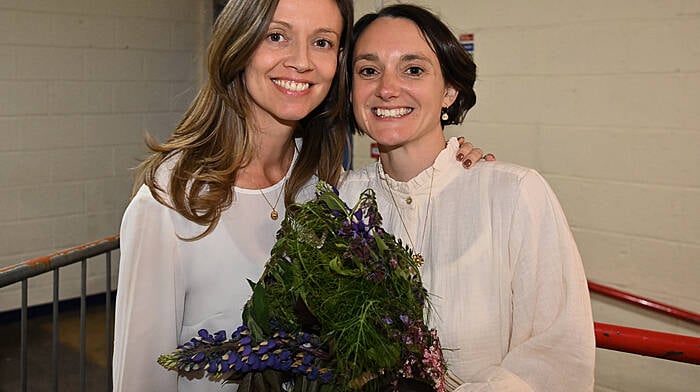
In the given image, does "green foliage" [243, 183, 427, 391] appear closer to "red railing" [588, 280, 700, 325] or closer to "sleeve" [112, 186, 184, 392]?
"sleeve" [112, 186, 184, 392]

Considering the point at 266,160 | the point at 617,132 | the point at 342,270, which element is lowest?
the point at 342,270

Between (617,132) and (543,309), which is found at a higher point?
(617,132)

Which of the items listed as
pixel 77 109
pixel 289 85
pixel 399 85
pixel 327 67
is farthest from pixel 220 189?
pixel 77 109

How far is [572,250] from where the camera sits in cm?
167

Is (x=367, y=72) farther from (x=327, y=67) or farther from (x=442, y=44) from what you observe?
(x=442, y=44)

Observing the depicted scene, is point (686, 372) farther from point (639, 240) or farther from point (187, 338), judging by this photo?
point (187, 338)

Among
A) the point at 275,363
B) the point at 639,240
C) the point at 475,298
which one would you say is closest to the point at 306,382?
the point at 275,363

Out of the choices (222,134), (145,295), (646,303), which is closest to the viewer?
(145,295)

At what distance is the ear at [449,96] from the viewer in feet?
6.49

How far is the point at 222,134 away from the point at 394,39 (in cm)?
53

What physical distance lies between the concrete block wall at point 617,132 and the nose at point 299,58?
2.16 meters

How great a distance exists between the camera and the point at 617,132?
11.6 feet

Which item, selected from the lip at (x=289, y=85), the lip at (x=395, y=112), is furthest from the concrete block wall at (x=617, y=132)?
the lip at (x=289, y=85)

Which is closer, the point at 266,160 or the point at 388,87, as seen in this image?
the point at 388,87
